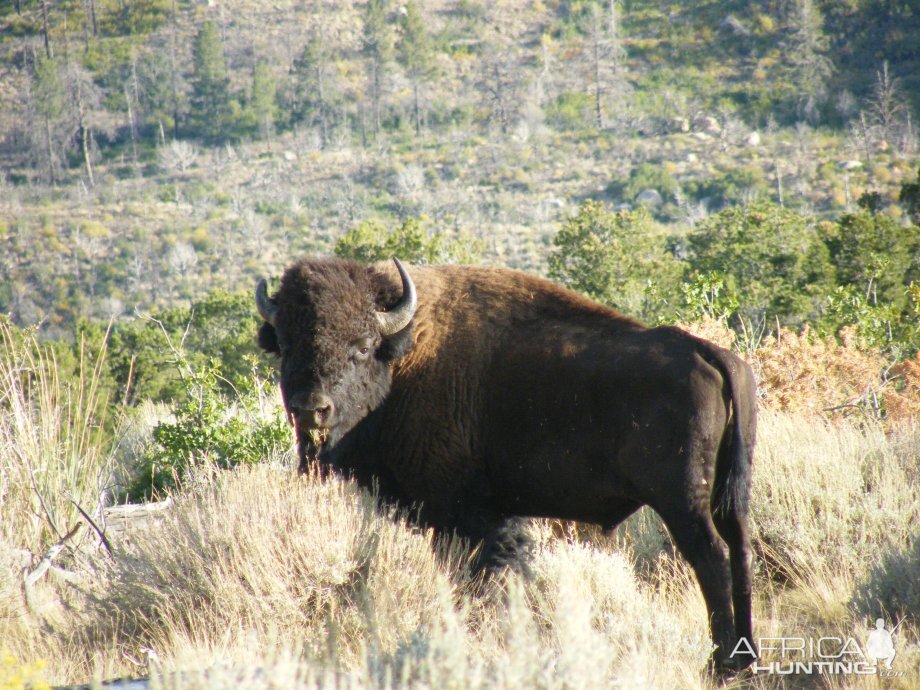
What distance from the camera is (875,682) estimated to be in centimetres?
452

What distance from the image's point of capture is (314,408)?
5621mm

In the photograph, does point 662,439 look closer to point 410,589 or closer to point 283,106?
point 410,589

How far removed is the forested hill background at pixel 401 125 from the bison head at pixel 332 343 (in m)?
33.5

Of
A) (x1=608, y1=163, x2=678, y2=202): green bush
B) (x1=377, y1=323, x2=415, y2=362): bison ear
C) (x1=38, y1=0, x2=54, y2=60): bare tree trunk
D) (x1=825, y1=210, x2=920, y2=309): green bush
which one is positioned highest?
(x1=38, y1=0, x2=54, y2=60): bare tree trunk

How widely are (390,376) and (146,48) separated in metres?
123

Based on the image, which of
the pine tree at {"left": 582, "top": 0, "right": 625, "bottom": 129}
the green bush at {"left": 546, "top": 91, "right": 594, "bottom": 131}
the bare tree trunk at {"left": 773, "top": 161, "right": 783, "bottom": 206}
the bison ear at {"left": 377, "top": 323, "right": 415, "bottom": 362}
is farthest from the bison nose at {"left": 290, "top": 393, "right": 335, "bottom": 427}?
the green bush at {"left": 546, "top": 91, "right": 594, "bottom": 131}

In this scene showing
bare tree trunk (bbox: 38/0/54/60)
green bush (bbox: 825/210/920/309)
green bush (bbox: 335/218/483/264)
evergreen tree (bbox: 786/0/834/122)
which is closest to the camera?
green bush (bbox: 825/210/920/309)

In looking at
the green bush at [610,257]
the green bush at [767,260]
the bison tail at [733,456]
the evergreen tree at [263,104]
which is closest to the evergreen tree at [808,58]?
the evergreen tree at [263,104]

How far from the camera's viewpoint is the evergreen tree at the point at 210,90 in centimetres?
9838

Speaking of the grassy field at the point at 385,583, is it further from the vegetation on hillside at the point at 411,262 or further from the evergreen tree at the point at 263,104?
the evergreen tree at the point at 263,104

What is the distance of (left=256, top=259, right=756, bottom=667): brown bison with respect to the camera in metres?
4.81

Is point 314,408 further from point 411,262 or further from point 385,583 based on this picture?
point 411,262

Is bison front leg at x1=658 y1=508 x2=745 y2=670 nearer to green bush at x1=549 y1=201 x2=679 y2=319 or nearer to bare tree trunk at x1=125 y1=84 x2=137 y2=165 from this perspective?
green bush at x1=549 y1=201 x2=679 y2=319

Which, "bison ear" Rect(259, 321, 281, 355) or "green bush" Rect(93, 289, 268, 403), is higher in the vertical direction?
"bison ear" Rect(259, 321, 281, 355)
